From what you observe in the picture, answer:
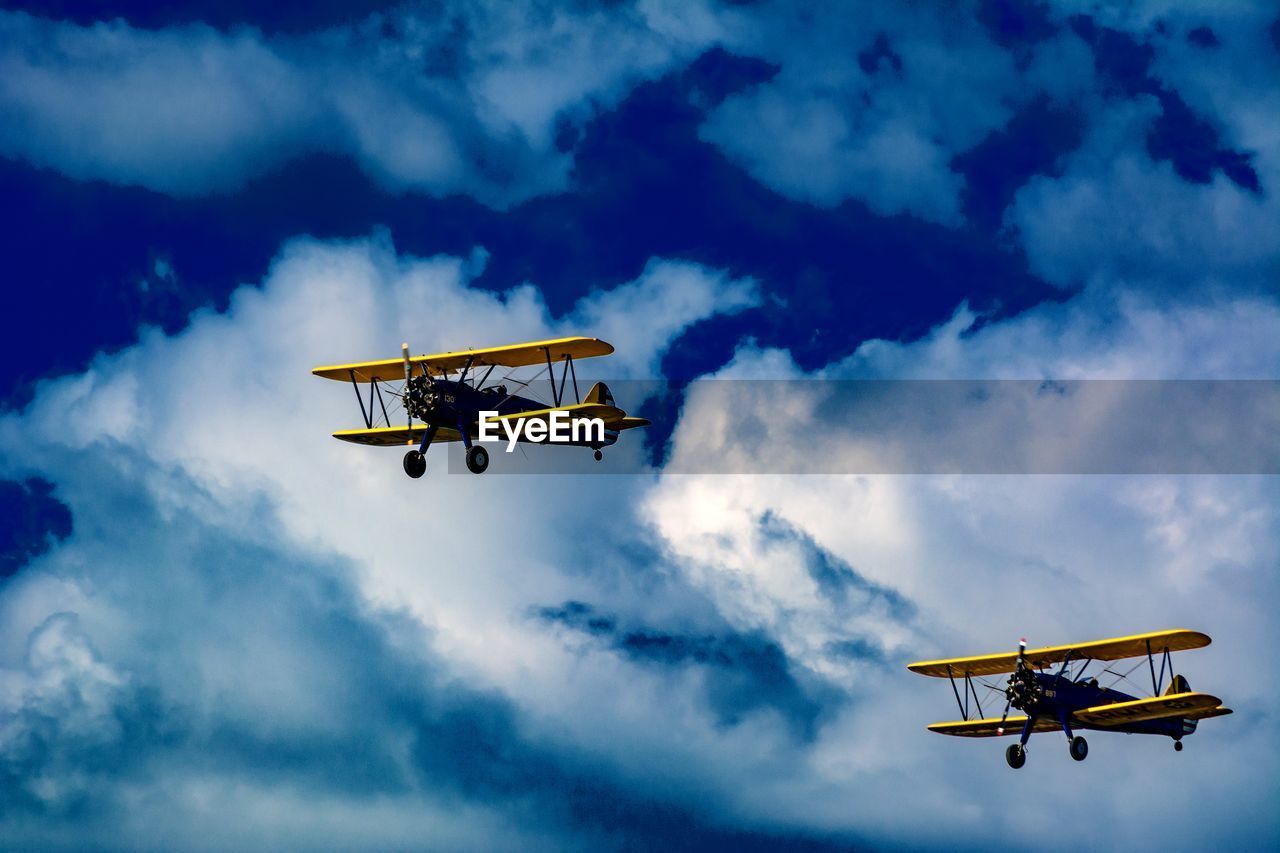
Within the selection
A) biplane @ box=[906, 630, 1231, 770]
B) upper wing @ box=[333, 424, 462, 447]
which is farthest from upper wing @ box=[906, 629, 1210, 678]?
upper wing @ box=[333, 424, 462, 447]

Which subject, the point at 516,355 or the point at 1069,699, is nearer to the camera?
the point at 516,355

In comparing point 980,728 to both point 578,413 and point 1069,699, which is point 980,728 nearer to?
point 1069,699

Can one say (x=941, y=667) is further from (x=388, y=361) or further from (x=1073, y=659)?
(x=388, y=361)

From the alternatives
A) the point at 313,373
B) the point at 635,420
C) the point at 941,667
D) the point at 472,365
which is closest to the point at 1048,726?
the point at 941,667

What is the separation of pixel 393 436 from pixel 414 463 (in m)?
2.66

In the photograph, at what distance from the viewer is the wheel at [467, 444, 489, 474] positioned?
213ft

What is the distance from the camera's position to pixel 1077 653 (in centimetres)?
7631

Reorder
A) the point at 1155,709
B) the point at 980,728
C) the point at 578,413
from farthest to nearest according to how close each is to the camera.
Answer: the point at 980,728, the point at 1155,709, the point at 578,413

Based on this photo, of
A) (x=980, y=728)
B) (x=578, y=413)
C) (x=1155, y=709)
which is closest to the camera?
(x=578, y=413)

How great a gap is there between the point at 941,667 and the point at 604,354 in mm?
28443

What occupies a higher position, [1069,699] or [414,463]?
[414,463]

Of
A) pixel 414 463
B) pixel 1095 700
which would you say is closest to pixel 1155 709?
pixel 1095 700

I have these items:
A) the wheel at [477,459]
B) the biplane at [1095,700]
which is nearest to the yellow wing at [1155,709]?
the biplane at [1095,700]

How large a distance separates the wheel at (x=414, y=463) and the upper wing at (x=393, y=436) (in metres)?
0.84
